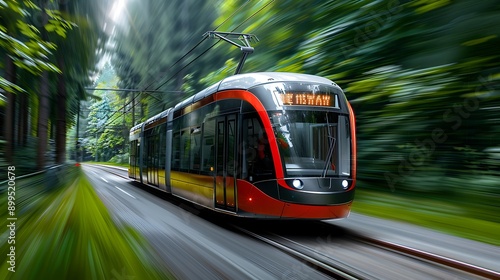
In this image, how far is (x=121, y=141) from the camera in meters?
70.5

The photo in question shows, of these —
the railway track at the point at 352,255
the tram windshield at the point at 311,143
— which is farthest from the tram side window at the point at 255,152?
the railway track at the point at 352,255

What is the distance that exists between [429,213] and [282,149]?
4.69 metres

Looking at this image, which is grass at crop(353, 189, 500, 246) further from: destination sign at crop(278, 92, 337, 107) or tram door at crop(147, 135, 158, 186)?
tram door at crop(147, 135, 158, 186)

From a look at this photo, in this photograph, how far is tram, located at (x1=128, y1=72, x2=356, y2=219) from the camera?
25.1 ft

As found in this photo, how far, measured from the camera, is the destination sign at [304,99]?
8.06 m

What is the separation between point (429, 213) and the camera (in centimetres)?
1030

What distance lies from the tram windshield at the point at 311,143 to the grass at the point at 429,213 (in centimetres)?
268

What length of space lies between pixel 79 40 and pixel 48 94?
6.28 m

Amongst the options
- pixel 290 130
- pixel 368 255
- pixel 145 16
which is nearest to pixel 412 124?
pixel 290 130

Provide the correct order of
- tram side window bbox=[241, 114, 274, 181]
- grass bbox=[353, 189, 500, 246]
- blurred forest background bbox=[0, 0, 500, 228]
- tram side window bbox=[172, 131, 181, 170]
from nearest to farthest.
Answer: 1. blurred forest background bbox=[0, 0, 500, 228]
2. tram side window bbox=[241, 114, 274, 181]
3. grass bbox=[353, 189, 500, 246]
4. tram side window bbox=[172, 131, 181, 170]

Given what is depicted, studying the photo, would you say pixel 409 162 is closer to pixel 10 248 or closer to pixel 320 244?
pixel 320 244

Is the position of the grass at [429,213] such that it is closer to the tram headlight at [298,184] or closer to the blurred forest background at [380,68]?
the blurred forest background at [380,68]

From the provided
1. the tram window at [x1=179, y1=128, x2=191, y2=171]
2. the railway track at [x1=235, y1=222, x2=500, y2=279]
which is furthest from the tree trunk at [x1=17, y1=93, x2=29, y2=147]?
the railway track at [x1=235, y1=222, x2=500, y2=279]

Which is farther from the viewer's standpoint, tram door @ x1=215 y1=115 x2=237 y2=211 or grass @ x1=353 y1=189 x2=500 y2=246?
tram door @ x1=215 y1=115 x2=237 y2=211
